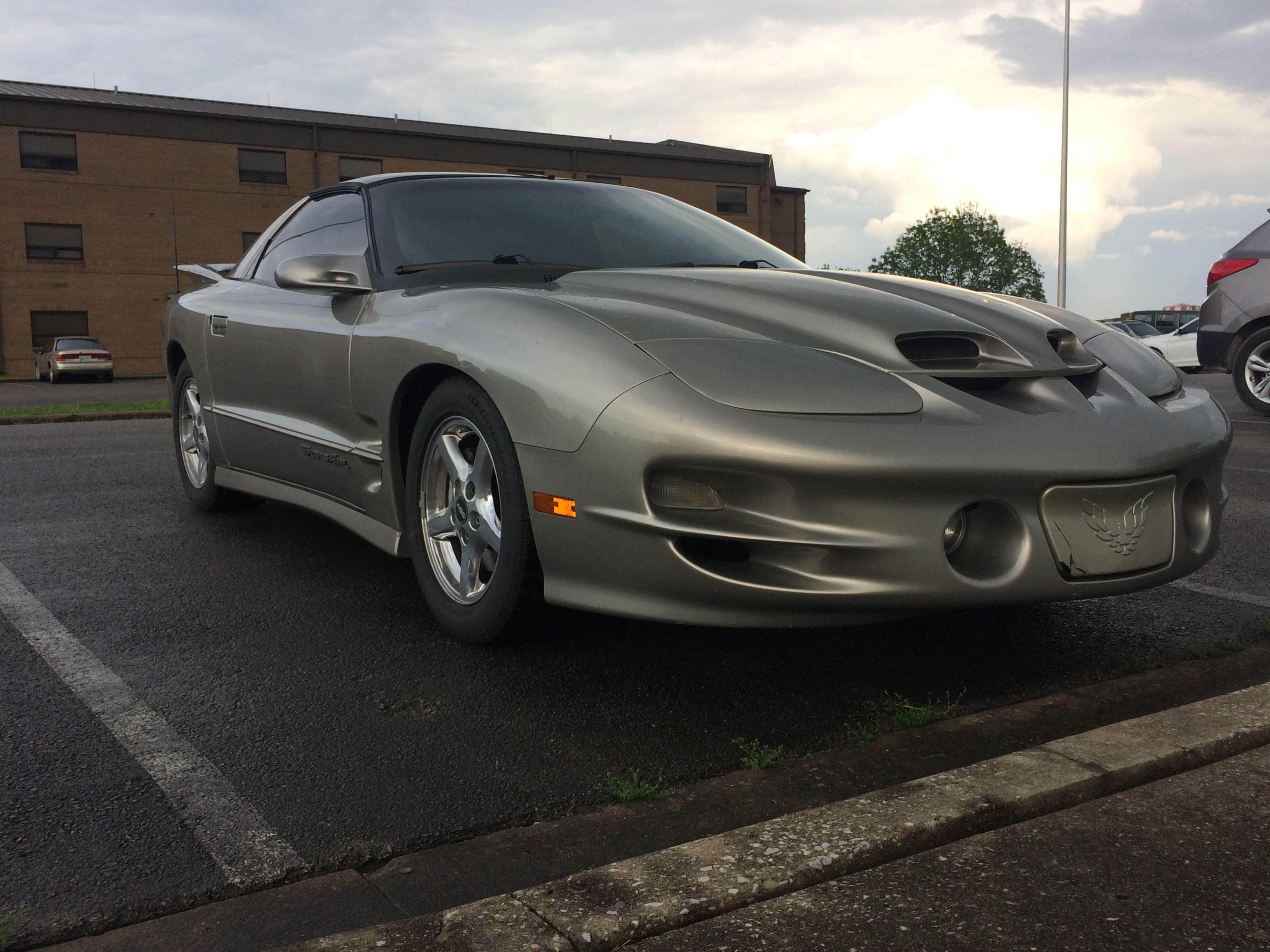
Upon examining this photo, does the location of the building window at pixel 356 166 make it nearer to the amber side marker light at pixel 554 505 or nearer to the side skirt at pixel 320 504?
the side skirt at pixel 320 504

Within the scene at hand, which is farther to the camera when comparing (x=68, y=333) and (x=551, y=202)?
(x=68, y=333)

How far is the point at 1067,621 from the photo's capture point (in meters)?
3.61

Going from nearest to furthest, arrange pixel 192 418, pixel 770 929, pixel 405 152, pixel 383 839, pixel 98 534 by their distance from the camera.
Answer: pixel 770 929 < pixel 383 839 < pixel 98 534 < pixel 192 418 < pixel 405 152

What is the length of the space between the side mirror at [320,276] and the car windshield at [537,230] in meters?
0.11

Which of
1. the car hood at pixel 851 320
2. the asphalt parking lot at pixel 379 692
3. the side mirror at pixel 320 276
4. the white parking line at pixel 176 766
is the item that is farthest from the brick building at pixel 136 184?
the white parking line at pixel 176 766

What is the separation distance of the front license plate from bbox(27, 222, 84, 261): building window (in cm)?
3889

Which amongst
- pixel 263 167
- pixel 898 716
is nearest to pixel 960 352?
pixel 898 716

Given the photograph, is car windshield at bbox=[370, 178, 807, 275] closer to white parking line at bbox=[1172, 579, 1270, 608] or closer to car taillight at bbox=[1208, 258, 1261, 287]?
white parking line at bbox=[1172, 579, 1270, 608]

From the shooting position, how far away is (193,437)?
18.0 feet

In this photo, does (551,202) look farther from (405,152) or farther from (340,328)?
(405,152)

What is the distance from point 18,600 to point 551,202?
87.3 inches

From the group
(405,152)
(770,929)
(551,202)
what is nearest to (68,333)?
(405,152)

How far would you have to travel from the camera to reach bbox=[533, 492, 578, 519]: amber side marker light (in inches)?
108

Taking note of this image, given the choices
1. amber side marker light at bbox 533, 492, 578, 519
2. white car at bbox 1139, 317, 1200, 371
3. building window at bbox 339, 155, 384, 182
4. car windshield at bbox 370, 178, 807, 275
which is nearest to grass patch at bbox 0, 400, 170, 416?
car windshield at bbox 370, 178, 807, 275
